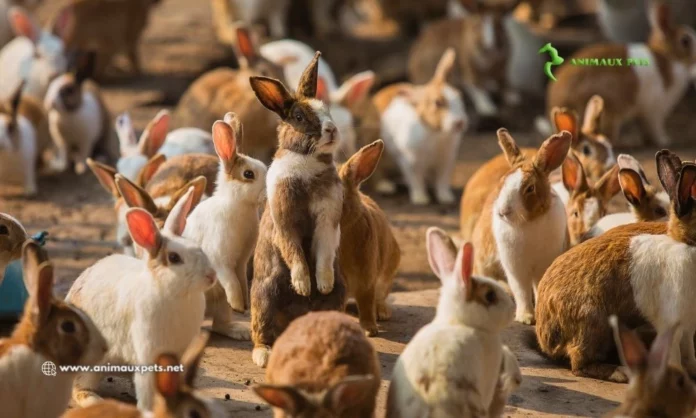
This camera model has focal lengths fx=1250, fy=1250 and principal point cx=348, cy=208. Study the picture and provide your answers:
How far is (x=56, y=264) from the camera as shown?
820cm

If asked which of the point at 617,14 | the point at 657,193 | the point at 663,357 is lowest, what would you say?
the point at 663,357

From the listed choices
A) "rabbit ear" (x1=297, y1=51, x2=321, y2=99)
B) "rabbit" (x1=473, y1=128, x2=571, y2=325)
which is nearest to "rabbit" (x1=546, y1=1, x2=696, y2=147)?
"rabbit" (x1=473, y1=128, x2=571, y2=325)

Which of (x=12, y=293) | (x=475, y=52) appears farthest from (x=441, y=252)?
(x=475, y=52)

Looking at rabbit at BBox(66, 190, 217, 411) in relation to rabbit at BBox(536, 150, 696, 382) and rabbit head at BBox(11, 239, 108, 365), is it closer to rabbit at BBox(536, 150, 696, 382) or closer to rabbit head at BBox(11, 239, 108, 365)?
rabbit head at BBox(11, 239, 108, 365)

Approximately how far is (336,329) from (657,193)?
2736mm

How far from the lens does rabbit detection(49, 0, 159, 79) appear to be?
1281cm

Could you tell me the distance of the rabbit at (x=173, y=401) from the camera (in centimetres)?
446

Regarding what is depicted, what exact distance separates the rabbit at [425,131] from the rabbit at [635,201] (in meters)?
3.14

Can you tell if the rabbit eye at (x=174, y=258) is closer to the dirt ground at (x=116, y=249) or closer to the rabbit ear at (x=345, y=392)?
the dirt ground at (x=116, y=249)

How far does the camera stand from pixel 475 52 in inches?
496

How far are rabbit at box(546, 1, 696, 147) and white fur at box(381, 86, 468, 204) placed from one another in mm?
1322

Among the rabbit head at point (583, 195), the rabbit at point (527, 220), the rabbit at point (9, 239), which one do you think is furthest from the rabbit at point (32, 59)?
the rabbit at point (527, 220)

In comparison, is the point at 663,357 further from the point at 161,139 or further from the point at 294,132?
the point at 161,139

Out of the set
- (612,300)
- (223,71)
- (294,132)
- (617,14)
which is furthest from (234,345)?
(617,14)
